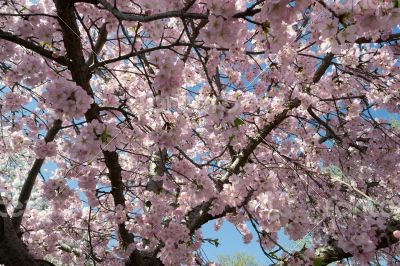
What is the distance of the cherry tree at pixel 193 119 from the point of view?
2.38 meters

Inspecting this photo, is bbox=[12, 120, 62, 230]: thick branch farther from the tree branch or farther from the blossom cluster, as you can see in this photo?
the blossom cluster

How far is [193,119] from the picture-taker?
532cm

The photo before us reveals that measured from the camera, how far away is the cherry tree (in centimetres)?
238

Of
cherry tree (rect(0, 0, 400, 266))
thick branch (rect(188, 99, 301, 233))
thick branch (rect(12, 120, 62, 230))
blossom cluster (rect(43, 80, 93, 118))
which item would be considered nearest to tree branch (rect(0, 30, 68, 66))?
cherry tree (rect(0, 0, 400, 266))

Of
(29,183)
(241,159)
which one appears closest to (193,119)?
(241,159)

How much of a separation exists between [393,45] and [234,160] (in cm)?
275

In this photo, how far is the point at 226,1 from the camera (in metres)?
1.98

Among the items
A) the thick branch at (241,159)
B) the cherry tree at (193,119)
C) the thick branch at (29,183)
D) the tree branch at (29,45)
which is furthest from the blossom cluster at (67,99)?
the thick branch at (241,159)

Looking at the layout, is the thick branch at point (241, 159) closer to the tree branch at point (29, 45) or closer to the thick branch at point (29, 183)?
the thick branch at point (29, 183)

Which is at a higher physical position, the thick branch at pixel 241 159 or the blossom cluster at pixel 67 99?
the thick branch at pixel 241 159

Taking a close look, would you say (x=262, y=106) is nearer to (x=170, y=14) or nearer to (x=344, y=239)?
(x=344, y=239)

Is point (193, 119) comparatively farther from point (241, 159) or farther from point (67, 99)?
point (67, 99)

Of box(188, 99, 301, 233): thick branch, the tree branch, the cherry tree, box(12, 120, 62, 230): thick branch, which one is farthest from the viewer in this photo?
box(188, 99, 301, 233): thick branch

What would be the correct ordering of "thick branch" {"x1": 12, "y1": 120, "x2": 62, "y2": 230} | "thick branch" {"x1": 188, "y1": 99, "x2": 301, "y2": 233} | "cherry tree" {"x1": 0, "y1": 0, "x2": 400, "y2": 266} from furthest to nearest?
"thick branch" {"x1": 188, "y1": 99, "x2": 301, "y2": 233}
"thick branch" {"x1": 12, "y1": 120, "x2": 62, "y2": 230}
"cherry tree" {"x1": 0, "y1": 0, "x2": 400, "y2": 266}
